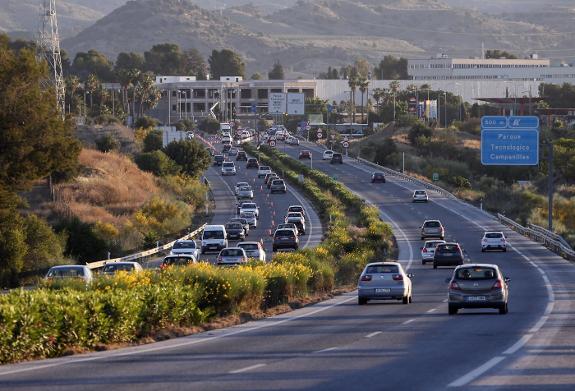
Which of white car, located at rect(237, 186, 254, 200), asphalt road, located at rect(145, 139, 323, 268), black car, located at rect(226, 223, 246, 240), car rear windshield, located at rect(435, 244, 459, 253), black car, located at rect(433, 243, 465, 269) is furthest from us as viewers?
white car, located at rect(237, 186, 254, 200)

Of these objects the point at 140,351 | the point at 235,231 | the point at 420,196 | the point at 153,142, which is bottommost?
the point at 420,196

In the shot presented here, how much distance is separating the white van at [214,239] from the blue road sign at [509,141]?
14.2 meters

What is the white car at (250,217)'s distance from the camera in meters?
80.8

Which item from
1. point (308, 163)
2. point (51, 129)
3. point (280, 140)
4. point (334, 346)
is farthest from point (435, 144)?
point (334, 346)

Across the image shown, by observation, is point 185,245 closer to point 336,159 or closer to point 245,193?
point 245,193

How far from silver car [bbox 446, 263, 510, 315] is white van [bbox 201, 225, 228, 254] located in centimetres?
3330

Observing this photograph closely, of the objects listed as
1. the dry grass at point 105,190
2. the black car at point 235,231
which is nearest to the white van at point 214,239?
the black car at point 235,231

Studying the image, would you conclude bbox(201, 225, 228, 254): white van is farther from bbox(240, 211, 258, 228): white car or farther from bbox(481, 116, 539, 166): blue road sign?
bbox(240, 211, 258, 228): white car

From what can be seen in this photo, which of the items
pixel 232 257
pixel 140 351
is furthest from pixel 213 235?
pixel 140 351

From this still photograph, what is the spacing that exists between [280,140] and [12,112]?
400 ft

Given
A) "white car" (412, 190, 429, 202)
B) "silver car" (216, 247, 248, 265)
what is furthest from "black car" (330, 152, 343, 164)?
"silver car" (216, 247, 248, 265)

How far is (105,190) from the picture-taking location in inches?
3460

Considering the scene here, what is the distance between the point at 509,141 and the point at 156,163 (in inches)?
1932

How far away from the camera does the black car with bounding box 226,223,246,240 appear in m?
72.6
